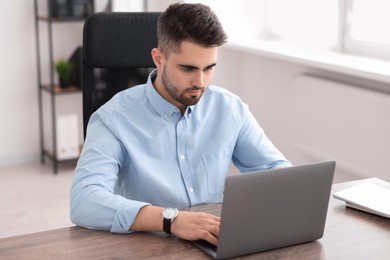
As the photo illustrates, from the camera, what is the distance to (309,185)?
51.5 inches

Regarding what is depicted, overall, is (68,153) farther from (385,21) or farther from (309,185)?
(309,185)

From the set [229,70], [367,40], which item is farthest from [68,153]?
[367,40]

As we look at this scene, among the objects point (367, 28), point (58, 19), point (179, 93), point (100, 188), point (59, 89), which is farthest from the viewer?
point (59, 89)

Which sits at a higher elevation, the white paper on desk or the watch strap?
the watch strap

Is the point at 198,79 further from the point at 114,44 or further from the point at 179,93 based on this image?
the point at 114,44

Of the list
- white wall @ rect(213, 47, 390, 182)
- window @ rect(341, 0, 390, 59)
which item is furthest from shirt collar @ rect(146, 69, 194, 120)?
window @ rect(341, 0, 390, 59)

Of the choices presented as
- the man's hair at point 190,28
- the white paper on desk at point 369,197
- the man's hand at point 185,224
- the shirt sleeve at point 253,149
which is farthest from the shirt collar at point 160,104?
the white paper on desk at point 369,197

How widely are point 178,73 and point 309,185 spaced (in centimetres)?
49

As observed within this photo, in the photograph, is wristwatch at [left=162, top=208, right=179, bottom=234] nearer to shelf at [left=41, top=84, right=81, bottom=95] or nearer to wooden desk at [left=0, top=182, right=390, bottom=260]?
wooden desk at [left=0, top=182, right=390, bottom=260]

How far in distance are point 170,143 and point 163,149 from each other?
28mm

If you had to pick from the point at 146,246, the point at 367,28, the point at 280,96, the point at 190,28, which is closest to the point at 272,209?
the point at 146,246

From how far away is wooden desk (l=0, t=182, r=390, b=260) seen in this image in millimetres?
1301

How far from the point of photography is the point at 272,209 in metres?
1.28

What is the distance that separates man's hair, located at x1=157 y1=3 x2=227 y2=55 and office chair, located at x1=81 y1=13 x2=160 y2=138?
0.95 ft
